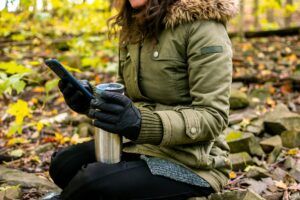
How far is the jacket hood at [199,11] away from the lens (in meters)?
2.11

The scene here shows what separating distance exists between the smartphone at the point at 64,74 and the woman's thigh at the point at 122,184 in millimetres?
371

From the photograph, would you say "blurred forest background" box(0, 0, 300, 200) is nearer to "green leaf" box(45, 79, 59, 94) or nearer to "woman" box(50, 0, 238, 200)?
"green leaf" box(45, 79, 59, 94)

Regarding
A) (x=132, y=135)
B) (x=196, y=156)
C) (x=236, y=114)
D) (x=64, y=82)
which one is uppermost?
(x=64, y=82)

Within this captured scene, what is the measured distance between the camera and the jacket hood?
211 centimetres

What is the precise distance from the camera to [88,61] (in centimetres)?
539

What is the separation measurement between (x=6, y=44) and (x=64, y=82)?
509 cm

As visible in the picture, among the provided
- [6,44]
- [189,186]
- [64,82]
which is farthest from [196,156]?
[6,44]

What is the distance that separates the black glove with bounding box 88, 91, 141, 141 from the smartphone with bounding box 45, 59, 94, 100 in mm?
258

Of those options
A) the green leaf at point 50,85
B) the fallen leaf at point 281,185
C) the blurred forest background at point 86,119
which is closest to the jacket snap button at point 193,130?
the blurred forest background at point 86,119

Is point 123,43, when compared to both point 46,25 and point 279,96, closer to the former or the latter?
point 279,96

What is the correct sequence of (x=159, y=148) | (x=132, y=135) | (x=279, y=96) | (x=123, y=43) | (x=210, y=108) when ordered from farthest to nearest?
1. (x=279, y=96)
2. (x=123, y=43)
3. (x=159, y=148)
4. (x=210, y=108)
5. (x=132, y=135)

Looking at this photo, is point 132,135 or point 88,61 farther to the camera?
point 88,61

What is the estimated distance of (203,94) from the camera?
202 centimetres

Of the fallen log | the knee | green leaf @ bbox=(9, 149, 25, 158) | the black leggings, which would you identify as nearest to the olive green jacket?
the black leggings
